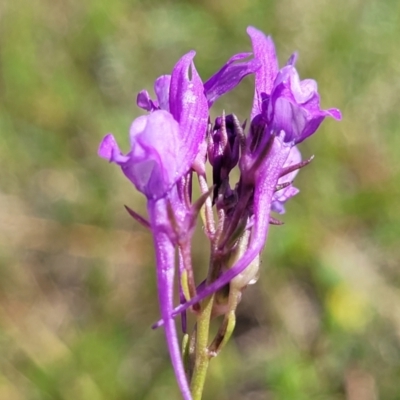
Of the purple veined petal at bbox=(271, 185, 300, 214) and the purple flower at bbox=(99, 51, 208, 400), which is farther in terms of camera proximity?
the purple veined petal at bbox=(271, 185, 300, 214)

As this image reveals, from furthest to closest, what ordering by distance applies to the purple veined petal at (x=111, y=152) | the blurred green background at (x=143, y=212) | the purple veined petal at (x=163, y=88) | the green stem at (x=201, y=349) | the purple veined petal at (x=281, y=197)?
the blurred green background at (x=143, y=212), the purple veined petal at (x=281, y=197), the purple veined petal at (x=163, y=88), the green stem at (x=201, y=349), the purple veined petal at (x=111, y=152)

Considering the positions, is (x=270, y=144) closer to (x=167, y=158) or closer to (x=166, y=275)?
(x=167, y=158)

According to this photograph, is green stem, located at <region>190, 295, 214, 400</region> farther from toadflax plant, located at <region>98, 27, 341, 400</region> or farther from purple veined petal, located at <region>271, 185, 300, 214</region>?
purple veined petal, located at <region>271, 185, 300, 214</region>

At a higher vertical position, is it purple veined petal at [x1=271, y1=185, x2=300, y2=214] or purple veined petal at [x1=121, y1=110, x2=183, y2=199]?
purple veined petal at [x1=271, y1=185, x2=300, y2=214]

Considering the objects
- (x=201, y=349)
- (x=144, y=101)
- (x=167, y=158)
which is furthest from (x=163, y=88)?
(x=201, y=349)

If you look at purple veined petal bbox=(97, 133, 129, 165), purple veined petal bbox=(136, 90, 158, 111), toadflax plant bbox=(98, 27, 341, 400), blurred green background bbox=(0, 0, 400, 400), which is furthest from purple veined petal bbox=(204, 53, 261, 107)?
blurred green background bbox=(0, 0, 400, 400)

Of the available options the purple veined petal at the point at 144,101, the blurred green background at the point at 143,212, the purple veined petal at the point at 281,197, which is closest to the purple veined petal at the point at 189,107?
the purple veined petal at the point at 144,101

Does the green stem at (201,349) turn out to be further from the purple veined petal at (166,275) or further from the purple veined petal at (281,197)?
the purple veined petal at (281,197)
